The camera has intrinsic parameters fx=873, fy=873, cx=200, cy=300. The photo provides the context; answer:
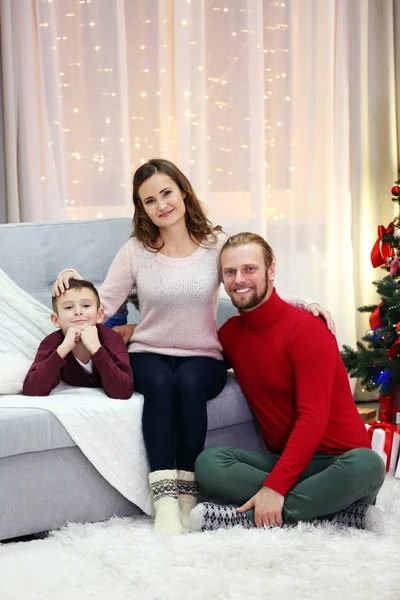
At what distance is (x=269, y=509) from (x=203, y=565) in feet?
0.98

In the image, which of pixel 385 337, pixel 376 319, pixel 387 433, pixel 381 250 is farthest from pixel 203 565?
pixel 381 250

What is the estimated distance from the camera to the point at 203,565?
207 centimetres

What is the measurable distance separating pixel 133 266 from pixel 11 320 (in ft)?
1.44

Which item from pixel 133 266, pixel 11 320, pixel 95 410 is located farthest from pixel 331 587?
pixel 11 320

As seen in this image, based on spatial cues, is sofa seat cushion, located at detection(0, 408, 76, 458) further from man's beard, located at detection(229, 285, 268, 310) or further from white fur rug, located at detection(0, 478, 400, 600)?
man's beard, located at detection(229, 285, 268, 310)

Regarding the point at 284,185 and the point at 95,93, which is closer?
the point at 95,93

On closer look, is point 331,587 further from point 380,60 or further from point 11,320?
point 380,60

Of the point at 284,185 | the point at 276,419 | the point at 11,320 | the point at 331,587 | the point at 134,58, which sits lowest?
the point at 331,587

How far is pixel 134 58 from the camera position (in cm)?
387

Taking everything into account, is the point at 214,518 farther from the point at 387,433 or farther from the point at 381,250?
the point at 381,250

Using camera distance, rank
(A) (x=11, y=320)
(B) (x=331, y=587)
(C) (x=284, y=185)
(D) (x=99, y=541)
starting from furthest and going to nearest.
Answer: (C) (x=284, y=185)
(A) (x=11, y=320)
(D) (x=99, y=541)
(B) (x=331, y=587)

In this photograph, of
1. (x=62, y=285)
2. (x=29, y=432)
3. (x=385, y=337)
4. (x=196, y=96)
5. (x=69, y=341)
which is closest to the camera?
(x=29, y=432)

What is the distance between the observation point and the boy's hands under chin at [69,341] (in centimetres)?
246

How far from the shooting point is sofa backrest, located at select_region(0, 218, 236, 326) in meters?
2.99
